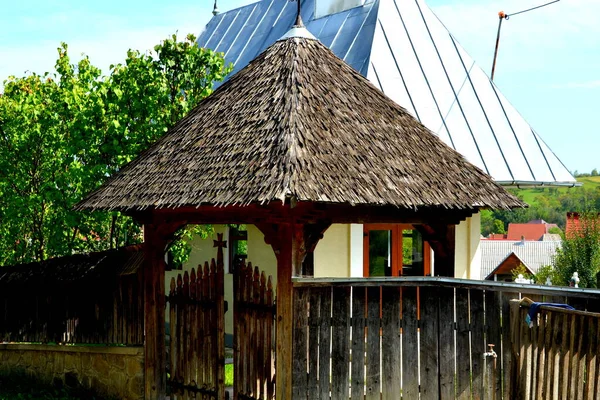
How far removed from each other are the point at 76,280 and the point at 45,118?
3385mm

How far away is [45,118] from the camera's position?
1342cm

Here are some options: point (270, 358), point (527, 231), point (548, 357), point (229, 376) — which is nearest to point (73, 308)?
point (229, 376)

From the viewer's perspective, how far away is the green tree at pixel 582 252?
32.8 meters

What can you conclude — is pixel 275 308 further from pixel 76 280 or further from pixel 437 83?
pixel 437 83

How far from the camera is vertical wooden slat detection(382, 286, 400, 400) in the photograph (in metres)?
7.71

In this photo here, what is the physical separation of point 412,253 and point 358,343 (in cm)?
793

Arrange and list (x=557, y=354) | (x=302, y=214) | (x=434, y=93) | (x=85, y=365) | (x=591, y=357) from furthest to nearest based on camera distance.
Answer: (x=434, y=93), (x=85, y=365), (x=302, y=214), (x=557, y=354), (x=591, y=357)

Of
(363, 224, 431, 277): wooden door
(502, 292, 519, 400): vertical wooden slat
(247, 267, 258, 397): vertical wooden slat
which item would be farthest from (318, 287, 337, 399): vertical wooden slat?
(363, 224, 431, 277): wooden door

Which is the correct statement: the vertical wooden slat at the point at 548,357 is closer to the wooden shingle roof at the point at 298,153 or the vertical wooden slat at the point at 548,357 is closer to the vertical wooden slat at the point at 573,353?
the vertical wooden slat at the point at 573,353

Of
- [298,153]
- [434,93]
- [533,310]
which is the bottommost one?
[533,310]

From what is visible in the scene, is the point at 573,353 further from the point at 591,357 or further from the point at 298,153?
the point at 298,153

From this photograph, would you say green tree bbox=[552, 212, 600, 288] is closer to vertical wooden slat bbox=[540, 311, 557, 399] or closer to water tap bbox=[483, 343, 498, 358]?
water tap bbox=[483, 343, 498, 358]

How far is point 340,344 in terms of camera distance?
7.95 m

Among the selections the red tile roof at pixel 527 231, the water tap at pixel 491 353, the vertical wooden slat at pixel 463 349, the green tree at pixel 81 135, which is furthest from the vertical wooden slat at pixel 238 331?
the red tile roof at pixel 527 231
